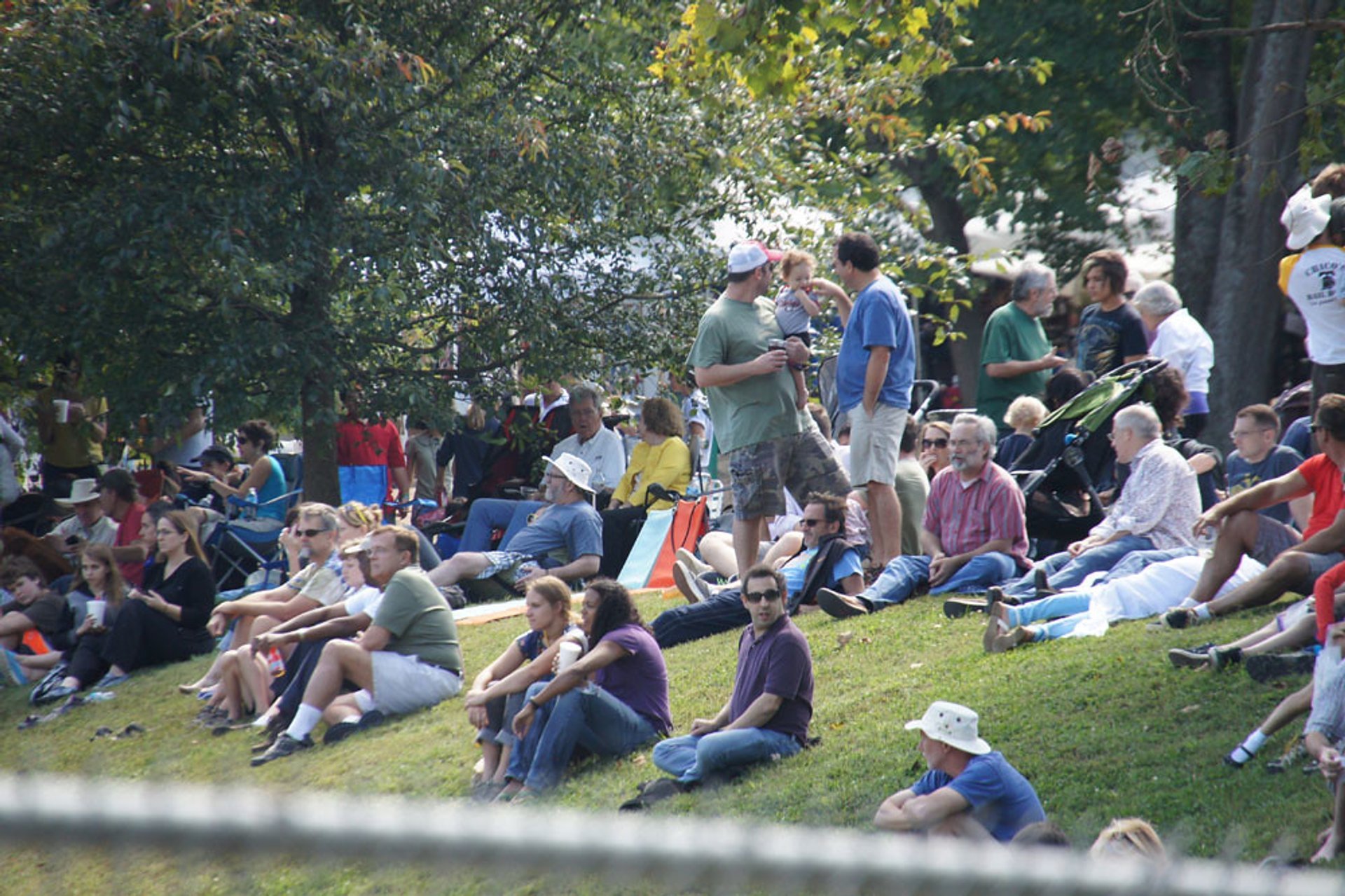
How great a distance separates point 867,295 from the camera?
988cm

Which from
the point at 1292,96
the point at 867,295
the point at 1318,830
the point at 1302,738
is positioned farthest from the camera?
the point at 1292,96

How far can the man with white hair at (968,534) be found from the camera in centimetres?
988

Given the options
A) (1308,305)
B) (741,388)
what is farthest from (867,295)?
(1308,305)

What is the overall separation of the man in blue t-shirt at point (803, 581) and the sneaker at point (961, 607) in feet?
3.43

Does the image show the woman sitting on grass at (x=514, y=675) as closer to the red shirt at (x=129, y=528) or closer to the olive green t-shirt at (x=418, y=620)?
the olive green t-shirt at (x=418, y=620)

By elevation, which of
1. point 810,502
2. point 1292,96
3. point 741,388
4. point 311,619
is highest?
point 1292,96

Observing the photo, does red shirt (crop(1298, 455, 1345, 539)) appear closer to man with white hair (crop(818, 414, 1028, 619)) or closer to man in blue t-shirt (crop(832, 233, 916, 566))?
man with white hair (crop(818, 414, 1028, 619))

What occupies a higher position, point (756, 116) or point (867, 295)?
point (756, 116)

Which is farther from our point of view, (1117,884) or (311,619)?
(311,619)

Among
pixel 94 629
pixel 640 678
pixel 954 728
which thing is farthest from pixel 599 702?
pixel 94 629

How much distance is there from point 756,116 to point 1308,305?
6.73 metres

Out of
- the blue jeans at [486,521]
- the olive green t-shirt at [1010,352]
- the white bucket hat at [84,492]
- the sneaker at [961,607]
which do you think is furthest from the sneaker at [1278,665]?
the white bucket hat at [84,492]

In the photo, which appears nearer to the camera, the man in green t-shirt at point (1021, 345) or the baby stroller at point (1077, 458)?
the baby stroller at point (1077, 458)

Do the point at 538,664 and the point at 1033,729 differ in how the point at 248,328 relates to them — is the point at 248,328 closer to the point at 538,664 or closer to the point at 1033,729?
the point at 538,664
